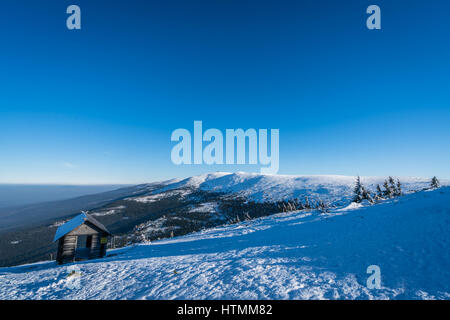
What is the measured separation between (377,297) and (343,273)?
157cm

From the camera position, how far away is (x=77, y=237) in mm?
15820

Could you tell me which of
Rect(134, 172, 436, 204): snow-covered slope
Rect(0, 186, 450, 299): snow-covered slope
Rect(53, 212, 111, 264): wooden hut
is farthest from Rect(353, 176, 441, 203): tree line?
Rect(53, 212, 111, 264): wooden hut

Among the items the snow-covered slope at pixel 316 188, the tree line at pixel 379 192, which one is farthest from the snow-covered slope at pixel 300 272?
the snow-covered slope at pixel 316 188

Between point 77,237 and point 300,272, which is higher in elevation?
point 300,272

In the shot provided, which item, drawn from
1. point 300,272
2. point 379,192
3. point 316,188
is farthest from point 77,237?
point 316,188

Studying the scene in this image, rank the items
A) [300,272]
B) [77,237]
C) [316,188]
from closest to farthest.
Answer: [300,272] → [77,237] → [316,188]

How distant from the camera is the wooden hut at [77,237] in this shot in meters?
15.6

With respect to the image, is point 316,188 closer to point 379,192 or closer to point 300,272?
point 379,192

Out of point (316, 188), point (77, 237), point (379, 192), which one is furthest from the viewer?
point (316, 188)

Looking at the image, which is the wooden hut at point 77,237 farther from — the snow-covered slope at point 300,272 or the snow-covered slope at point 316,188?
the snow-covered slope at point 316,188

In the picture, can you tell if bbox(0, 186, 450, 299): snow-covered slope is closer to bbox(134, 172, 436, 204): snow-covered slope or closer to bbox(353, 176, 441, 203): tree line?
bbox(353, 176, 441, 203): tree line
